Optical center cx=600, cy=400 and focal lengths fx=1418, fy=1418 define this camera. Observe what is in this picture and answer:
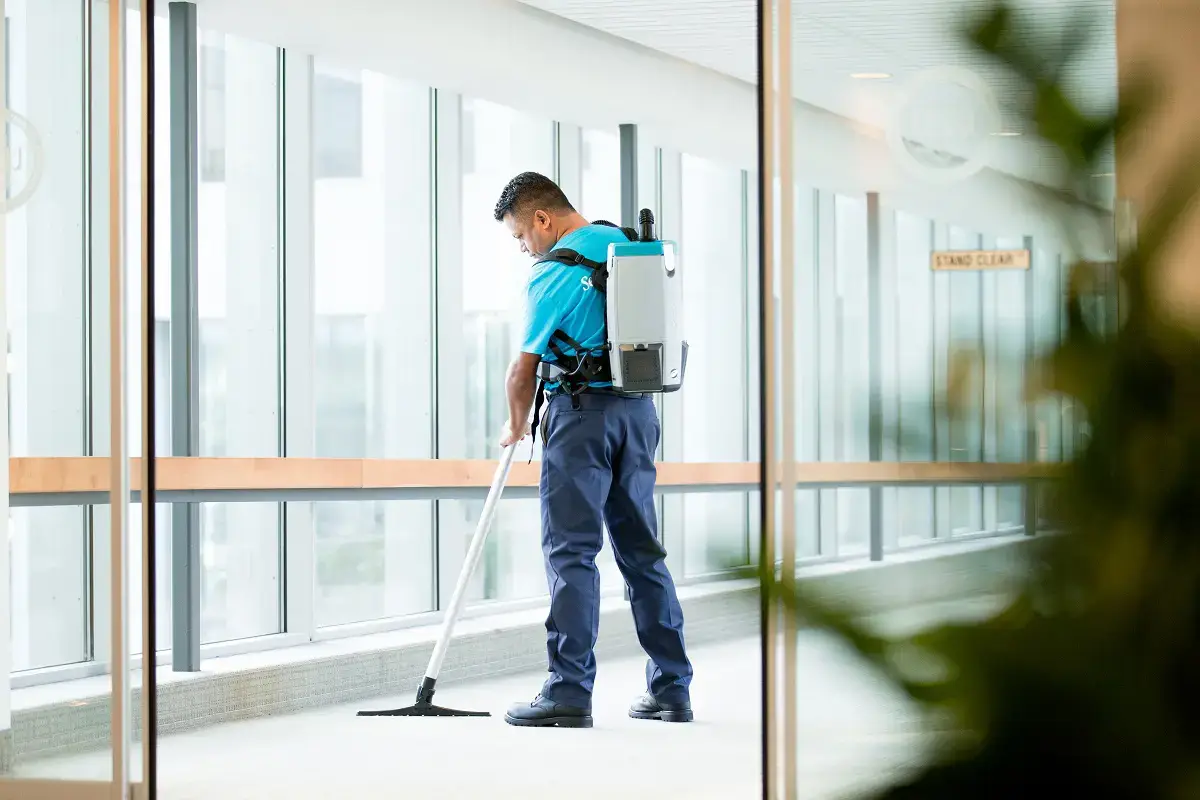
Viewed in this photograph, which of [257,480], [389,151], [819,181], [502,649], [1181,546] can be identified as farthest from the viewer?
[389,151]

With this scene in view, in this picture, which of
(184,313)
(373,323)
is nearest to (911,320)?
(184,313)

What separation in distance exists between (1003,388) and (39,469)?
253 centimetres

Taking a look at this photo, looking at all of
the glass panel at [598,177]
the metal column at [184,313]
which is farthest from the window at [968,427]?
the glass panel at [598,177]

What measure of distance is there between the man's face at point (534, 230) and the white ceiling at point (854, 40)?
164 cm

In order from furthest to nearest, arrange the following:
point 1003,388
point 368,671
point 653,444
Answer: point 368,671, point 653,444, point 1003,388

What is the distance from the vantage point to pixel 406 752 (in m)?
3.56

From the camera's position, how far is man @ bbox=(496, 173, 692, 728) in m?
3.68

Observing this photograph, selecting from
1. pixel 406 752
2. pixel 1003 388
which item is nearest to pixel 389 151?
pixel 406 752

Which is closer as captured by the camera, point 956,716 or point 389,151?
point 956,716

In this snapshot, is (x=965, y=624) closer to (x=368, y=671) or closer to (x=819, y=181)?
(x=819, y=181)

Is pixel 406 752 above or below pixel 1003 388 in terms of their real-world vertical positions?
below

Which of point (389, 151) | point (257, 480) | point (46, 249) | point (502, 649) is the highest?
point (389, 151)

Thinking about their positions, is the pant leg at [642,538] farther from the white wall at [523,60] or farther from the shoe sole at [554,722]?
the white wall at [523,60]

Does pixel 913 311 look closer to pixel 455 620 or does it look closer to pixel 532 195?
pixel 532 195
